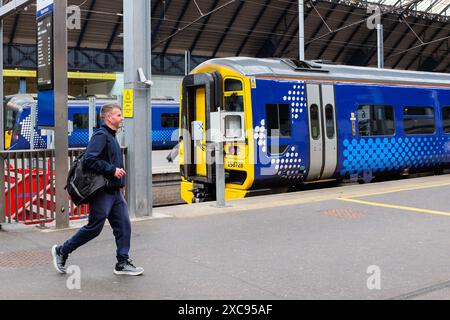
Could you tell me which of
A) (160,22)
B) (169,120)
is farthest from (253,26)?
(169,120)

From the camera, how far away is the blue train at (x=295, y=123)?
11.4m

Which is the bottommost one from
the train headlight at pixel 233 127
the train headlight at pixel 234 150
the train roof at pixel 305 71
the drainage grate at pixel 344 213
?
the drainage grate at pixel 344 213

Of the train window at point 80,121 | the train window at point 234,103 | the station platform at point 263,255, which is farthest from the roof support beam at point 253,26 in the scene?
the station platform at point 263,255

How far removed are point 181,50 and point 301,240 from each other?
101 ft

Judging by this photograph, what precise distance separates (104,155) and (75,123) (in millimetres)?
19862

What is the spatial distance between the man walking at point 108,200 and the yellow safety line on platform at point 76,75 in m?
25.1

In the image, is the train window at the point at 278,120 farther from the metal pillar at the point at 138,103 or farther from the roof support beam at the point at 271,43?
the roof support beam at the point at 271,43

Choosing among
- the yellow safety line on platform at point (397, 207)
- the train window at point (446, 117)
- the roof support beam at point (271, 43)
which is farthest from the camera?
the roof support beam at point (271, 43)

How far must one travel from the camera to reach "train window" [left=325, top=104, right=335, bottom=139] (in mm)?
12555

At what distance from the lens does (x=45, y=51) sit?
8.16 m

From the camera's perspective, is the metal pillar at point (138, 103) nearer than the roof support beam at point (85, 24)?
Yes

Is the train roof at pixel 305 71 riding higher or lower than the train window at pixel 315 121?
higher

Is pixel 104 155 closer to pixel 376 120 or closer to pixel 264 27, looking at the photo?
pixel 376 120

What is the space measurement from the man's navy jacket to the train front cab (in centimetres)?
489
